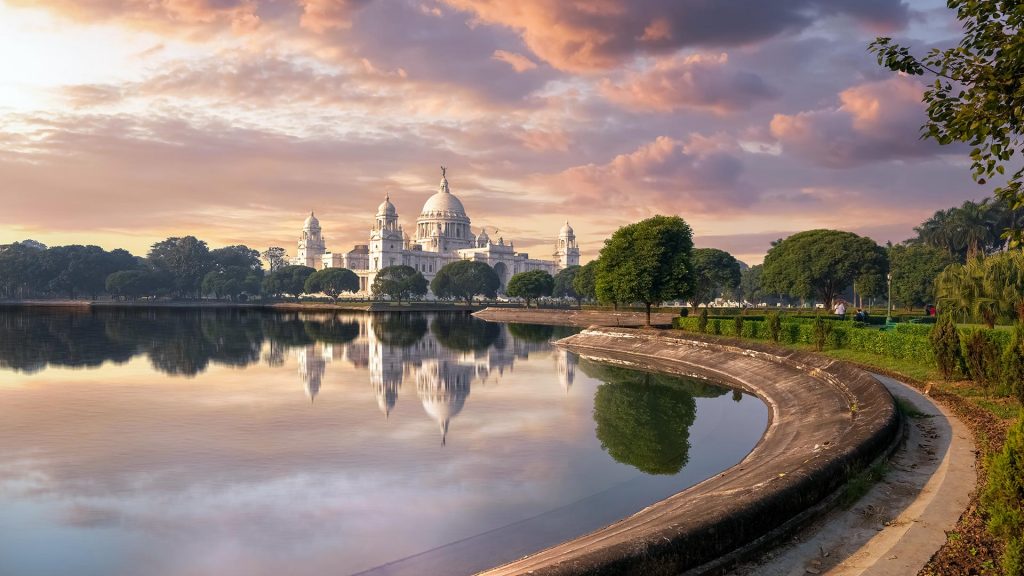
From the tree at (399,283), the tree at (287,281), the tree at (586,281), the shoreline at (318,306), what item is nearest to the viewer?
the tree at (586,281)

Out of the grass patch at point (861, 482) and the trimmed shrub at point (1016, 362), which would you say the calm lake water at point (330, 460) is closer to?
the grass patch at point (861, 482)

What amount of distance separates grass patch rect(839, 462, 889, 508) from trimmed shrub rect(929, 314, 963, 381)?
42.4 ft

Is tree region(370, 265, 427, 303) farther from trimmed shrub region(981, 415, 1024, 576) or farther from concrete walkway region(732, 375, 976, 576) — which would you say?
trimmed shrub region(981, 415, 1024, 576)

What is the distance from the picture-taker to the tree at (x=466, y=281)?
153500mm

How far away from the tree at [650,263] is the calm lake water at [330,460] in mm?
21331

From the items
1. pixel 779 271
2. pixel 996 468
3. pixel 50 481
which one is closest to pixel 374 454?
pixel 50 481

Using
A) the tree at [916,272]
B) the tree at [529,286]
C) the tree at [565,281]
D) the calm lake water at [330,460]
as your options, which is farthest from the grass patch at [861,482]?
the tree at [565,281]

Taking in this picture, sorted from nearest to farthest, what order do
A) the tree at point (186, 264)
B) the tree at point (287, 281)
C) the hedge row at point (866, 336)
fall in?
the hedge row at point (866, 336) < the tree at point (287, 281) < the tree at point (186, 264)

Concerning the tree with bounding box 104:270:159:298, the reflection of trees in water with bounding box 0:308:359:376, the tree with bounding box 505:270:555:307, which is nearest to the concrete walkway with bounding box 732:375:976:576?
the reflection of trees in water with bounding box 0:308:359:376

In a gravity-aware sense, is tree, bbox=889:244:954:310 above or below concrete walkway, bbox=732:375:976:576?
above

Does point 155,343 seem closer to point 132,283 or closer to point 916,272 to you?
point 916,272

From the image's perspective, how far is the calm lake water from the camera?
13906 millimetres

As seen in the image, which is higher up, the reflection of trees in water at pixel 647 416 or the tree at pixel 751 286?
the tree at pixel 751 286

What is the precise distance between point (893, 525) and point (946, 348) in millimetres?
16905
